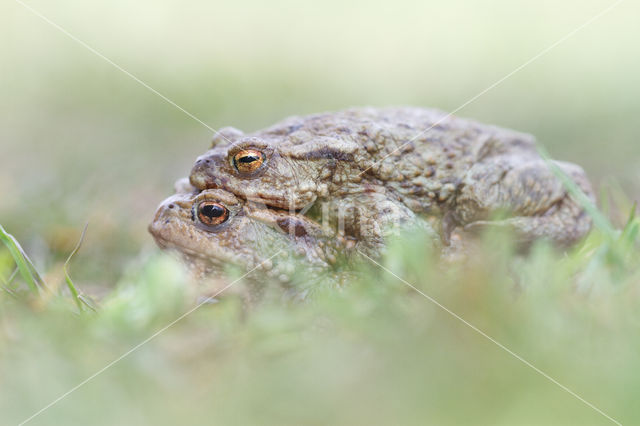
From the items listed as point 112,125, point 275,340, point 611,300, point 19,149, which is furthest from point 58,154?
point 611,300

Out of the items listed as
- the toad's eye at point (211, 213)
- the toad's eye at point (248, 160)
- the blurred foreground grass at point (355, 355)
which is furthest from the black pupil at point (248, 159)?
the blurred foreground grass at point (355, 355)

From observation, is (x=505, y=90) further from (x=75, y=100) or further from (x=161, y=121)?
(x=75, y=100)

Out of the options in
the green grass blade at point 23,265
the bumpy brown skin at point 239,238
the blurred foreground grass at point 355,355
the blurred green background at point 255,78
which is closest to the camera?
the blurred foreground grass at point 355,355

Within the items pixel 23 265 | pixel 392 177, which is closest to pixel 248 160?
pixel 392 177

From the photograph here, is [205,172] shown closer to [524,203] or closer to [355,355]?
[355,355]

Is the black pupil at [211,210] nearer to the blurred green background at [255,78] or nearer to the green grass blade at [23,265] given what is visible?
the green grass blade at [23,265]

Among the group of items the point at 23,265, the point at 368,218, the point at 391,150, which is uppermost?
the point at 391,150

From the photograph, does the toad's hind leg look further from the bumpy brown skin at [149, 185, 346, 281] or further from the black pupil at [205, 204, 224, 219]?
the black pupil at [205, 204, 224, 219]
